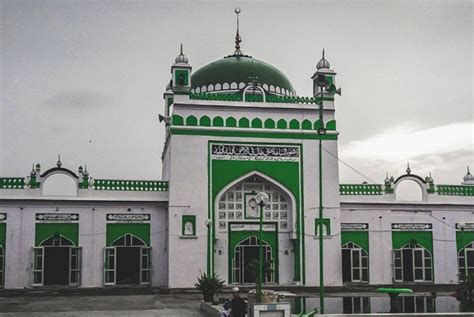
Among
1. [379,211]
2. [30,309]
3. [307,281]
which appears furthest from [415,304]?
[30,309]

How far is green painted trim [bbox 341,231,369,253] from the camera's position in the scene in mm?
21766

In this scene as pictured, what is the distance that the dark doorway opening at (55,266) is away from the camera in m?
20.0

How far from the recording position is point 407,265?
2208 centimetres

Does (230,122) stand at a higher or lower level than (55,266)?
higher

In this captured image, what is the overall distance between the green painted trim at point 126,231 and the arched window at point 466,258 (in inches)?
437

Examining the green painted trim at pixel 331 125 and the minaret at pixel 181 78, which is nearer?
the minaret at pixel 181 78

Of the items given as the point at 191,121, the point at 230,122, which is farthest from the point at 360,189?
the point at 191,121

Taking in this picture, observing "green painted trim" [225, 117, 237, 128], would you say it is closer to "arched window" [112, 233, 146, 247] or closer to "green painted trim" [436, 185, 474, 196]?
"arched window" [112, 233, 146, 247]

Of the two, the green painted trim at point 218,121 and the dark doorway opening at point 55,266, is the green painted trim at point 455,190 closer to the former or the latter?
the green painted trim at point 218,121

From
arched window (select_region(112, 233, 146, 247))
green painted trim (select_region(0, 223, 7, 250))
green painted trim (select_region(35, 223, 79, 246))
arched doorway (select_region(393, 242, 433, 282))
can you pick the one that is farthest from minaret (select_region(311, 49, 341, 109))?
green painted trim (select_region(0, 223, 7, 250))

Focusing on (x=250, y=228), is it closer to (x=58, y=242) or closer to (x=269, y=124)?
(x=269, y=124)

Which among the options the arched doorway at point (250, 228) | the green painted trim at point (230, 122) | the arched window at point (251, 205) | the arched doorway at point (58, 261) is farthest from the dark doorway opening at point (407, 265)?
the arched doorway at point (58, 261)

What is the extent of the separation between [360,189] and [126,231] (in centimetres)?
829

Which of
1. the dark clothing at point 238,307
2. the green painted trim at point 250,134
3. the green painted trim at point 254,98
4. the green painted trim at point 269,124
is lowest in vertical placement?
the dark clothing at point 238,307
